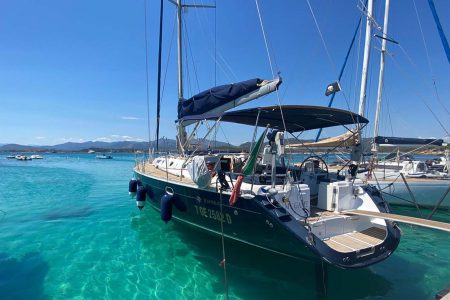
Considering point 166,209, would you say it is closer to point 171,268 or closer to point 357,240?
point 171,268

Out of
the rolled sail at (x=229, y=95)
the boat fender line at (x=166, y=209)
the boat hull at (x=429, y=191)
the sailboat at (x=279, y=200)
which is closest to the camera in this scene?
the sailboat at (x=279, y=200)

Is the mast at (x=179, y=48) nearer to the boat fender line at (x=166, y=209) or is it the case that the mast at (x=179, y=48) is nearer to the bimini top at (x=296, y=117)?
the bimini top at (x=296, y=117)

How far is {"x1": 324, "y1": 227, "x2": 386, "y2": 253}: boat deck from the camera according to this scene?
5590mm

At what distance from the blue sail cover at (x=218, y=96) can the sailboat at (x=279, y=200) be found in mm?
32

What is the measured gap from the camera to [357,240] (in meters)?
6.04

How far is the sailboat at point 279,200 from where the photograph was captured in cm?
549

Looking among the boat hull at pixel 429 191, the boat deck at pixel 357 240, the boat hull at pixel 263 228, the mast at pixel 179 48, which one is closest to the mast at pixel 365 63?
the boat hull at pixel 429 191

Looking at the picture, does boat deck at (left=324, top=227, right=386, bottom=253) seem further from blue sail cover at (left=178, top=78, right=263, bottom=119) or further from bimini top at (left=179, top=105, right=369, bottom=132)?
blue sail cover at (left=178, top=78, right=263, bottom=119)

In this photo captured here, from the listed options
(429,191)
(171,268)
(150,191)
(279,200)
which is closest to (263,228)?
(279,200)

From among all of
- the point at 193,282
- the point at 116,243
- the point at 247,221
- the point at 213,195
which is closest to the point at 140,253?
the point at 116,243

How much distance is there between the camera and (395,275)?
691 cm

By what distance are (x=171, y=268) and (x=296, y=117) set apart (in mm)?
5256

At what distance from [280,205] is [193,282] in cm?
286

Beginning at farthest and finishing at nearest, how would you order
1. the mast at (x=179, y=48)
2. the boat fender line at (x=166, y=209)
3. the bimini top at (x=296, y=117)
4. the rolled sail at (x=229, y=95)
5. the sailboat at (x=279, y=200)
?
the mast at (x=179, y=48) → the rolled sail at (x=229, y=95) → the boat fender line at (x=166, y=209) → the bimini top at (x=296, y=117) → the sailboat at (x=279, y=200)
